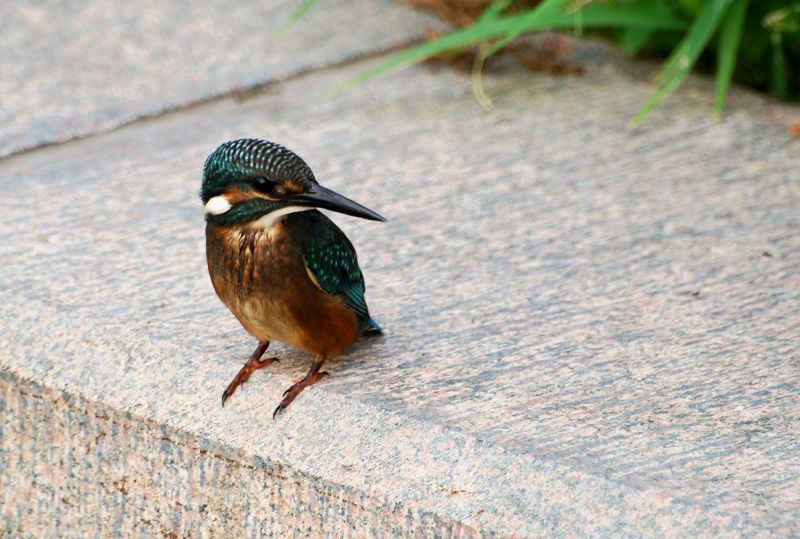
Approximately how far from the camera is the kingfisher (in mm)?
2371

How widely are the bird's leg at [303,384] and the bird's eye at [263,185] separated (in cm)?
40

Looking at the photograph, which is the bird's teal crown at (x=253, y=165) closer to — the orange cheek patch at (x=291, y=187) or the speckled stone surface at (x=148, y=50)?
the orange cheek patch at (x=291, y=187)

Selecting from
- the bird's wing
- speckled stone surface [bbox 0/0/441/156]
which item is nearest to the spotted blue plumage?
the bird's wing

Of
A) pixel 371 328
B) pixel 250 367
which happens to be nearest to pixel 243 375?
pixel 250 367

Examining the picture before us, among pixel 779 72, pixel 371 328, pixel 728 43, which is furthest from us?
pixel 779 72

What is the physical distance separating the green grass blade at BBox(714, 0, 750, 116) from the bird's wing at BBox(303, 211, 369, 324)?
1.82m

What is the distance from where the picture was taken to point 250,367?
8.46 ft

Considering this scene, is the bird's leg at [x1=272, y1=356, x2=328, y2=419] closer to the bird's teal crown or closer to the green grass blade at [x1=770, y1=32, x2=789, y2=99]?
the bird's teal crown

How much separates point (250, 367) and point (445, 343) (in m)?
0.47

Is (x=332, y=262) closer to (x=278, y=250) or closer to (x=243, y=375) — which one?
(x=278, y=250)

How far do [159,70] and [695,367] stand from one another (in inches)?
100

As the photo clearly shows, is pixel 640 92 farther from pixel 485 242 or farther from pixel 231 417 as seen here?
pixel 231 417

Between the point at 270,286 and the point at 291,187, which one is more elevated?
the point at 291,187

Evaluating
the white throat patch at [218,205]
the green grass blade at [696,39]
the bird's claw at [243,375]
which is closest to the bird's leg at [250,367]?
the bird's claw at [243,375]
